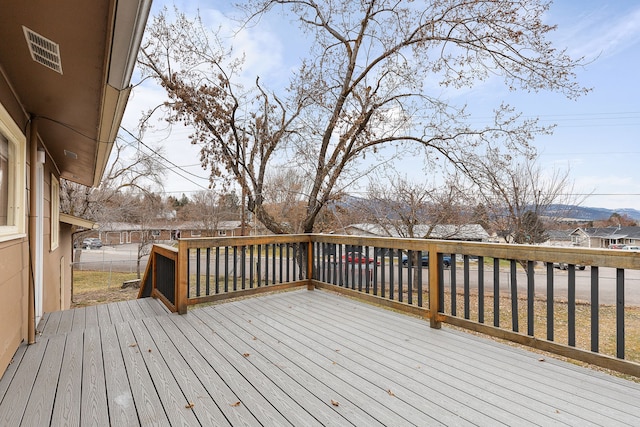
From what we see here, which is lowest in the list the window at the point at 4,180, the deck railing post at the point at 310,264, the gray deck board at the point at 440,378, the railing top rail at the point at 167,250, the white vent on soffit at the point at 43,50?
the gray deck board at the point at 440,378

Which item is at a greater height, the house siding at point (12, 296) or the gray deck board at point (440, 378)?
the house siding at point (12, 296)

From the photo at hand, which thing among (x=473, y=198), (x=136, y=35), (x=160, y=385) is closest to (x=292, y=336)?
(x=160, y=385)

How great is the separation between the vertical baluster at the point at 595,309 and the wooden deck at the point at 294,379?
0.22 metres

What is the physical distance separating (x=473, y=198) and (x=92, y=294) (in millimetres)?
15205

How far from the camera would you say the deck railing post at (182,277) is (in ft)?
12.2

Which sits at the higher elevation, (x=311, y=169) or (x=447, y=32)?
(x=447, y=32)

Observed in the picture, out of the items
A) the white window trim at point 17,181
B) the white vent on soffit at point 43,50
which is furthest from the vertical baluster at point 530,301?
the white window trim at point 17,181

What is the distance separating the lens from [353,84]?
7.31 metres

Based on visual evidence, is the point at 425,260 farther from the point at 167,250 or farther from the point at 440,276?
the point at 167,250

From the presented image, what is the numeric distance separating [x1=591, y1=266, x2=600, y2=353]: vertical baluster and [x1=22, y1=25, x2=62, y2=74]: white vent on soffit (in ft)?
12.0

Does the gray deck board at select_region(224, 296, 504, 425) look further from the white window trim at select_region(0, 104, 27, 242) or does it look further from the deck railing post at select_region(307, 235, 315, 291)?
the white window trim at select_region(0, 104, 27, 242)

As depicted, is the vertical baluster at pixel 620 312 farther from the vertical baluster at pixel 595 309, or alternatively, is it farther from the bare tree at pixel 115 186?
the bare tree at pixel 115 186

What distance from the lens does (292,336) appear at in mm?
3068

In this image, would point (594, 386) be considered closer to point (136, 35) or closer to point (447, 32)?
point (136, 35)
